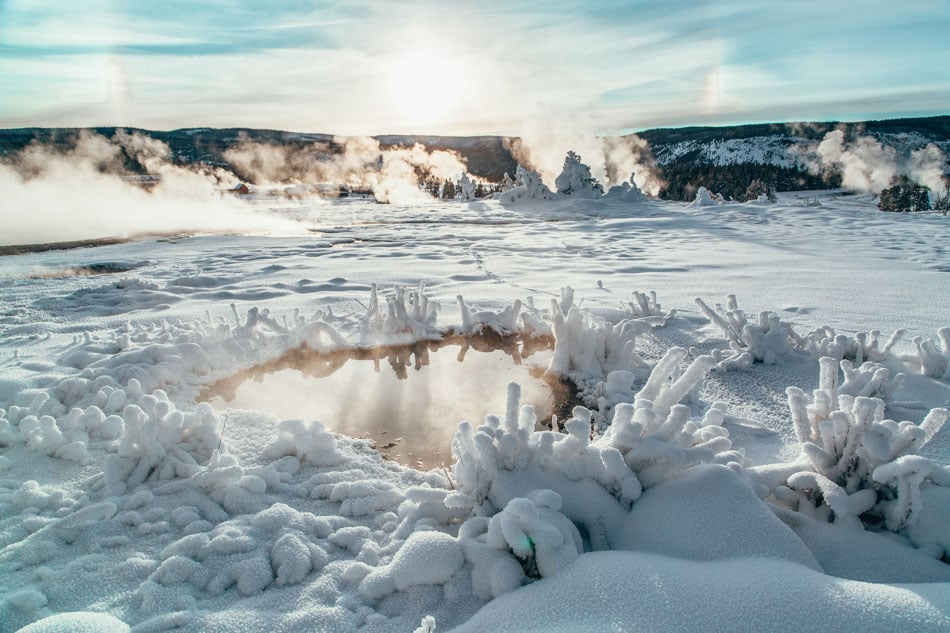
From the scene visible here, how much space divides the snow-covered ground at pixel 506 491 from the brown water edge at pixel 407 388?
0.10m

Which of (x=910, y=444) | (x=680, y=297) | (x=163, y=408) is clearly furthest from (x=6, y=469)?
(x=680, y=297)

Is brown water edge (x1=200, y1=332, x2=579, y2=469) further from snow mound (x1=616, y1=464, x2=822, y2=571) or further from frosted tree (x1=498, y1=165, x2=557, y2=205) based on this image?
frosted tree (x1=498, y1=165, x2=557, y2=205)

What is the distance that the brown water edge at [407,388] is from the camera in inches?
127

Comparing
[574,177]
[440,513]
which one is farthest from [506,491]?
[574,177]

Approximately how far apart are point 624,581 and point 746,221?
14.6m

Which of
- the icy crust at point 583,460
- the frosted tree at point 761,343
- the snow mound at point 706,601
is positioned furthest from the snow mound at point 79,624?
the frosted tree at point 761,343

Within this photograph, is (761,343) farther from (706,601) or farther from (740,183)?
(740,183)

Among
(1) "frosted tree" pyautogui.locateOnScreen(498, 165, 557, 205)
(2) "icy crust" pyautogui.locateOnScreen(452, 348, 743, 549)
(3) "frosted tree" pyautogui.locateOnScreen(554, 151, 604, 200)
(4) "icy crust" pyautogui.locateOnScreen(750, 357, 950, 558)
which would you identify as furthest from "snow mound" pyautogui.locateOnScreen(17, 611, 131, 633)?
(3) "frosted tree" pyautogui.locateOnScreen(554, 151, 604, 200)

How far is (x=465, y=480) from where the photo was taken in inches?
85.0

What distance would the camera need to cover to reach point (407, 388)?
3.87 m

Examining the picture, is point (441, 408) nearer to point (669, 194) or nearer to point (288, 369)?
point (288, 369)

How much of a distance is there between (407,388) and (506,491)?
6.18 feet

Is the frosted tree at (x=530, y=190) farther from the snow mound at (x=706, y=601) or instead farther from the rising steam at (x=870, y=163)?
the rising steam at (x=870, y=163)

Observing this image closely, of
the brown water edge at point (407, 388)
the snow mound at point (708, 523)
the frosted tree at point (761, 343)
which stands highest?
the frosted tree at point (761, 343)
